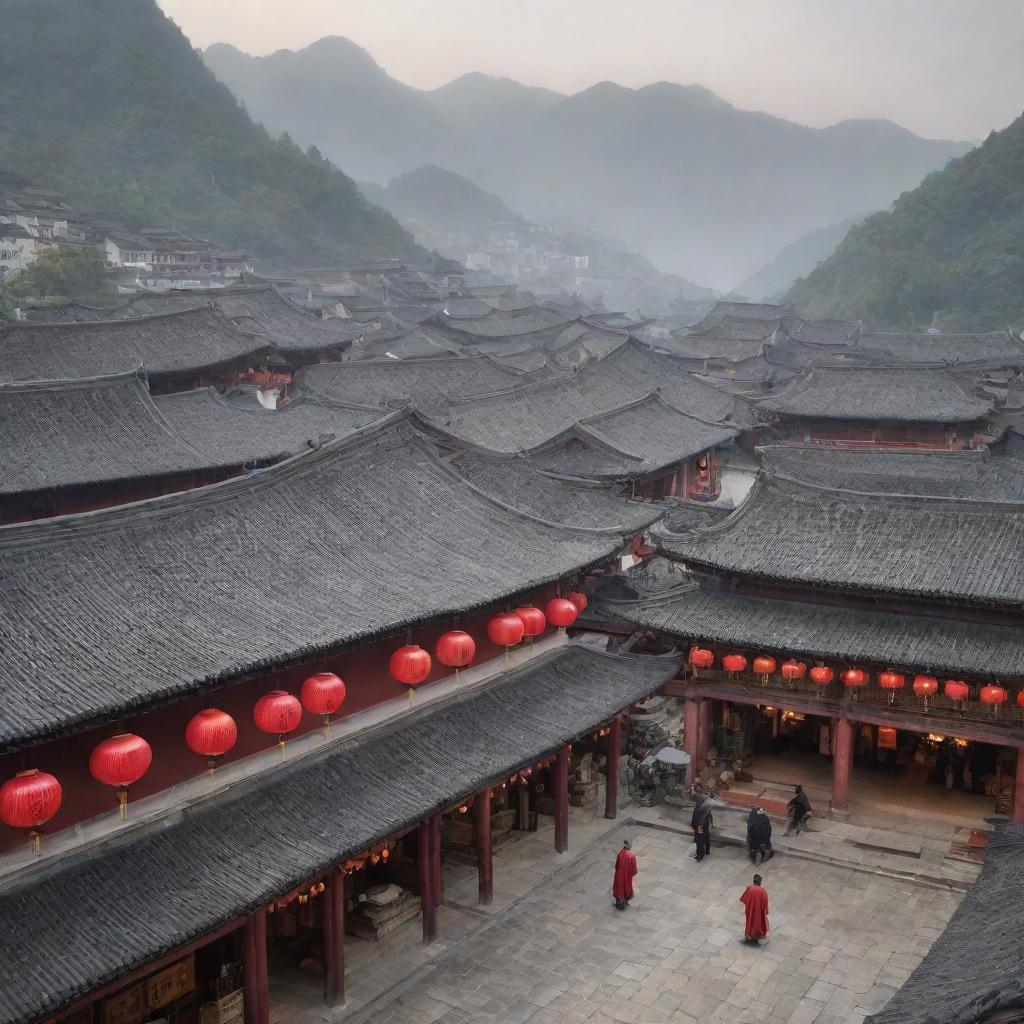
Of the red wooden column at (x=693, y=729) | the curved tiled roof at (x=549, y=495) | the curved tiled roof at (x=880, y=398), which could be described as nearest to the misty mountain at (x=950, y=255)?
the curved tiled roof at (x=880, y=398)

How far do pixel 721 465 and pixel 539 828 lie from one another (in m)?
43.7

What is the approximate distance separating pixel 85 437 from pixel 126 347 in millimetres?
13281

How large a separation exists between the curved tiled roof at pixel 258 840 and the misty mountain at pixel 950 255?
10237 cm

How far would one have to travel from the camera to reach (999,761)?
2452 cm

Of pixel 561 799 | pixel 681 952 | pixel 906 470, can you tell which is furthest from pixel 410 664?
pixel 906 470

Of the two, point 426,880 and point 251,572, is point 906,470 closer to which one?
point 426,880

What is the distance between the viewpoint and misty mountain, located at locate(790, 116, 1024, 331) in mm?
112812

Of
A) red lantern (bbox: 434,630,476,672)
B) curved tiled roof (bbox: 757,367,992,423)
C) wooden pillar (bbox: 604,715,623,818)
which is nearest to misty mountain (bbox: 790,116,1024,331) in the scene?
curved tiled roof (bbox: 757,367,992,423)

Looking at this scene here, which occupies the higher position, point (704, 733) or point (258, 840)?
point (258, 840)

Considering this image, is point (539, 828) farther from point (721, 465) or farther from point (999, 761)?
point (721, 465)

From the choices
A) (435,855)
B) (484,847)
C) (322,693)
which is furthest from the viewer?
(484,847)

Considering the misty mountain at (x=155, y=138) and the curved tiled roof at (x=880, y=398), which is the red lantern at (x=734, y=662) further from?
the misty mountain at (x=155, y=138)

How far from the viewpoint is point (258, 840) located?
15055 mm

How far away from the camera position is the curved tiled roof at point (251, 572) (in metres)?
14.1
